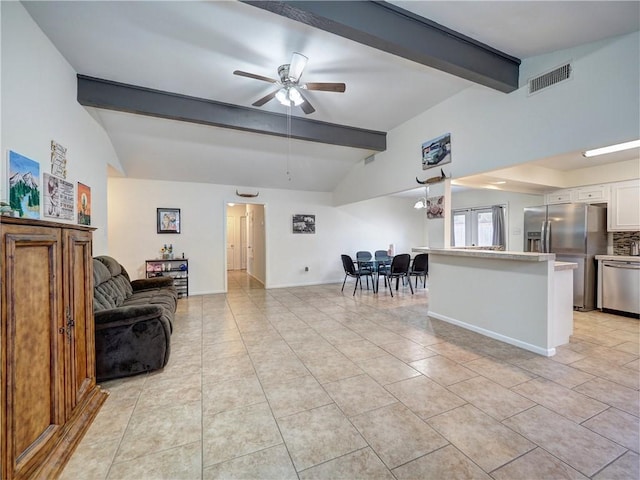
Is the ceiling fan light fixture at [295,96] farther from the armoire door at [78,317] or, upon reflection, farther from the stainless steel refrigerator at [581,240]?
the stainless steel refrigerator at [581,240]

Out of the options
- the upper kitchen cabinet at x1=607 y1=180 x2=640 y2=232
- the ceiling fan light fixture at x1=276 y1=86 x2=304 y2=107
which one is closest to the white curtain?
the upper kitchen cabinet at x1=607 y1=180 x2=640 y2=232

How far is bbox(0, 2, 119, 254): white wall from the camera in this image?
6.65 ft

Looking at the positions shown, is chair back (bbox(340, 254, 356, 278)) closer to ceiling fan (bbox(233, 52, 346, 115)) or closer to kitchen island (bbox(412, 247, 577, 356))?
kitchen island (bbox(412, 247, 577, 356))

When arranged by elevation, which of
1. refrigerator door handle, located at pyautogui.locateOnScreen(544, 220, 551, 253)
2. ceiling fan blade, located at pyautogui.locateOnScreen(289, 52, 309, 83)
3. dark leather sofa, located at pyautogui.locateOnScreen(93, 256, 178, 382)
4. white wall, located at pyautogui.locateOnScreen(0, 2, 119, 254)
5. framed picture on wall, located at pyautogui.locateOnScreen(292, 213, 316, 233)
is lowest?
dark leather sofa, located at pyautogui.locateOnScreen(93, 256, 178, 382)

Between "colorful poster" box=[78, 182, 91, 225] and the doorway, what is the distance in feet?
11.4

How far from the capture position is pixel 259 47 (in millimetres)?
2662

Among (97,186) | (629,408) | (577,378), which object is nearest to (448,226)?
(577,378)

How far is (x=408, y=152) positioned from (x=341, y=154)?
1675 mm

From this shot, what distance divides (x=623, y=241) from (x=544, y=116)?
3552 mm

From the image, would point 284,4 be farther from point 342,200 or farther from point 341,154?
point 342,200

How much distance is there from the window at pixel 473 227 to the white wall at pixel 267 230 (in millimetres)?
1366

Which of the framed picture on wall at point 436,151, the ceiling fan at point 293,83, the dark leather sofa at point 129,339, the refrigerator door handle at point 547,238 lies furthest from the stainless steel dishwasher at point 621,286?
the dark leather sofa at point 129,339

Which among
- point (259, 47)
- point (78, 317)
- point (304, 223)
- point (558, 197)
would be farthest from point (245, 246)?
point (558, 197)

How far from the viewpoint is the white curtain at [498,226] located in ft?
22.5
